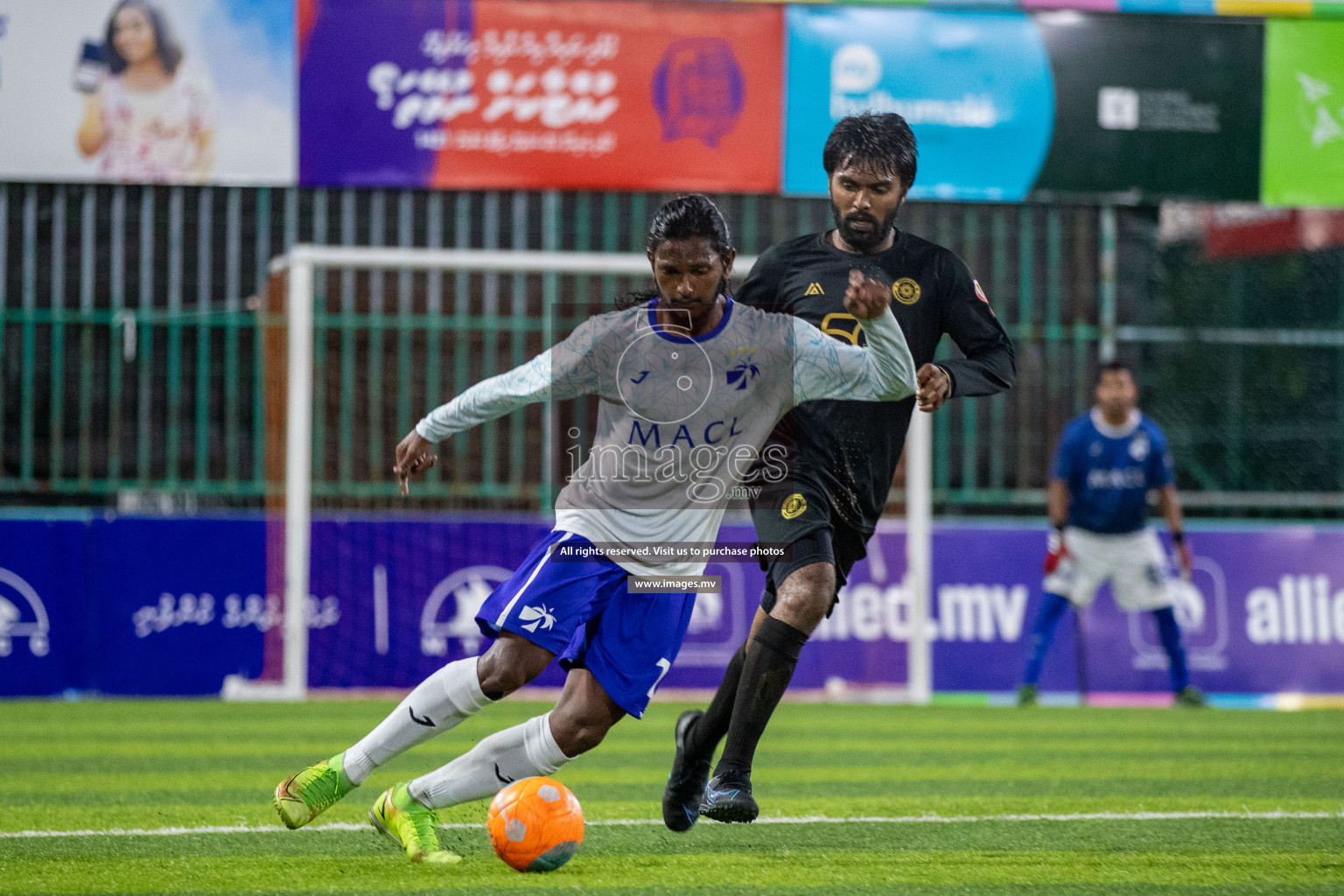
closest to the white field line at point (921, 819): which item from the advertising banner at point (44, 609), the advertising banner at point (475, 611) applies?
the advertising banner at point (475, 611)

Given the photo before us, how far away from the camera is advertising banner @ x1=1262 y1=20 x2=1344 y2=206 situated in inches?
451

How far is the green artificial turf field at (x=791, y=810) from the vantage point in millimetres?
4086

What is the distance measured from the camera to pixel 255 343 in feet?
37.2

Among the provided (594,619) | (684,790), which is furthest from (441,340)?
(594,619)

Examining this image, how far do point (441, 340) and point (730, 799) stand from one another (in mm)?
7682

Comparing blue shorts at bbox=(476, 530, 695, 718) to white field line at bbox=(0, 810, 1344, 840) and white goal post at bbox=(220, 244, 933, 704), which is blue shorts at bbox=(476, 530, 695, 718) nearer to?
white field line at bbox=(0, 810, 1344, 840)

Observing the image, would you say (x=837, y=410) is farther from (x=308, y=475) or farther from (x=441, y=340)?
(x=441, y=340)

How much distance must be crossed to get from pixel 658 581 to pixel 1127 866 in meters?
1.41

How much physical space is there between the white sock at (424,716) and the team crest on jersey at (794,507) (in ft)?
3.30

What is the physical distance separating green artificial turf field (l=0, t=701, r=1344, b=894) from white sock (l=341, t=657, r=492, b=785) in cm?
28

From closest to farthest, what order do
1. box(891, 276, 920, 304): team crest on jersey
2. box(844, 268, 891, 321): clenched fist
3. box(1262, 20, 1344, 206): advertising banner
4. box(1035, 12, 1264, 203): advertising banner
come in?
1. box(844, 268, 891, 321): clenched fist
2. box(891, 276, 920, 304): team crest on jersey
3. box(1035, 12, 1264, 203): advertising banner
4. box(1262, 20, 1344, 206): advertising banner

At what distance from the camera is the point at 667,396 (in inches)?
169

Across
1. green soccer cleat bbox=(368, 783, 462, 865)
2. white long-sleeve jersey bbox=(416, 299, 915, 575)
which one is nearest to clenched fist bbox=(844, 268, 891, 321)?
white long-sleeve jersey bbox=(416, 299, 915, 575)

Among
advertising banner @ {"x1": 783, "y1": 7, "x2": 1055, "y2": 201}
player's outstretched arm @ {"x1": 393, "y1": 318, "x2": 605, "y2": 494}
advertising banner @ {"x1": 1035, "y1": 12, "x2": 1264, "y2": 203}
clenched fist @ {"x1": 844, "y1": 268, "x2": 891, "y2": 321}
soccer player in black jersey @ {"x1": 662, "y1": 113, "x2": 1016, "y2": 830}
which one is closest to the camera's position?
clenched fist @ {"x1": 844, "y1": 268, "x2": 891, "y2": 321}
